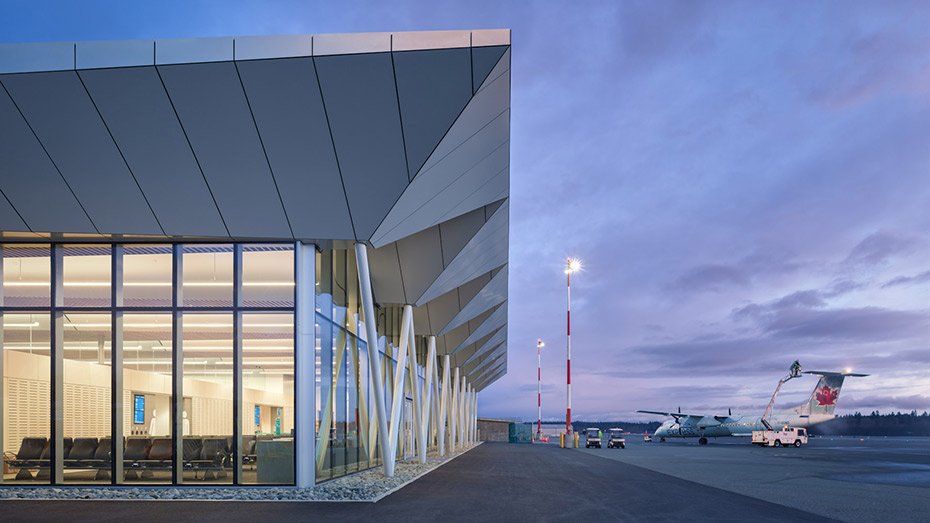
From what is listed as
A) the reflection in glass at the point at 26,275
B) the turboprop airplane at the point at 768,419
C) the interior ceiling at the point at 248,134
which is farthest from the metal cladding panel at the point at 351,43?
the turboprop airplane at the point at 768,419

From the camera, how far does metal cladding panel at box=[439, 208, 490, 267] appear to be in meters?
20.4

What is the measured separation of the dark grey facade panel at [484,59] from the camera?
490 inches

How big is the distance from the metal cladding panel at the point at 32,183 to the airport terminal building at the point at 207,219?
4 centimetres

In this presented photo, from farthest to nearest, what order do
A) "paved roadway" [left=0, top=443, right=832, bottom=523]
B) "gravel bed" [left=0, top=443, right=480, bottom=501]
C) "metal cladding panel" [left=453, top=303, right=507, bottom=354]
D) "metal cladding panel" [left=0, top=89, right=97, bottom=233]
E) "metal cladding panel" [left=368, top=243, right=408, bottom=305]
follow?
"metal cladding panel" [left=453, top=303, right=507, bottom=354] → "metal cladding panel" [left=368, top=243, right=408, bottom=305] → "gravel bed" [left=0, top=443, right=480, bottom=501] → "metal cladding panel" [left=0, top=89, right=97, bottom=233] → "paved roadway" [left=0, top=443, right=832, bottom=523]

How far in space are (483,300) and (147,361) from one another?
17.3m

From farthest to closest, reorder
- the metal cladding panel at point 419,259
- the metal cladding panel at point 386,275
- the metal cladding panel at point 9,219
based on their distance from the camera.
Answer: the metal cladding panel at point 386,275 < the metal cladding panel at point 419,259 < the metal cladding panel at point 9,219

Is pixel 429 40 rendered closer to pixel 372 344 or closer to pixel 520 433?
pixel 372 344

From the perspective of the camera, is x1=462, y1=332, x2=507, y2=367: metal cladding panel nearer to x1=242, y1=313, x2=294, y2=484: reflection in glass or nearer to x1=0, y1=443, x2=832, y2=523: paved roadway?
x1=0, y1=443, x2=832, y2=523: paved roadway

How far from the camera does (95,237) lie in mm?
15992

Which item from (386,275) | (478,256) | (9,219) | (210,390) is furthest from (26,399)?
(478,256)

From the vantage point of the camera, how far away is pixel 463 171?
16531 mm

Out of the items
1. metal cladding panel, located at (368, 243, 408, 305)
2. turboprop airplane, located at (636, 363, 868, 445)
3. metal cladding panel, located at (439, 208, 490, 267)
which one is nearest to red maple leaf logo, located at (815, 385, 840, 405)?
turboprop airplane, located at (636, 363, 868, 445)

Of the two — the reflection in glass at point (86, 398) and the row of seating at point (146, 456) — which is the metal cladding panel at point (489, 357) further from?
the reflection in glass at point (86, 398)

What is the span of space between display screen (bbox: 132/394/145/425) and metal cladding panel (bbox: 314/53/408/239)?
5.95 meters
